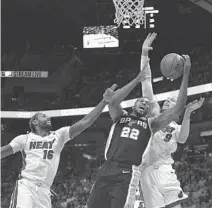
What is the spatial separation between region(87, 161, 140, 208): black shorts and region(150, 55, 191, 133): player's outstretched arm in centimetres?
56

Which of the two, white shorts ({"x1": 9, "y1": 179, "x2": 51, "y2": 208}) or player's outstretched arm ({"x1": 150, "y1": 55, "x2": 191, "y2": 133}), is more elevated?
player's outstretched arm ({"x1": 150, "y1": 55, "x2": 191, "y2": 133})

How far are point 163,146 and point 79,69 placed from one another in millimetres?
19604

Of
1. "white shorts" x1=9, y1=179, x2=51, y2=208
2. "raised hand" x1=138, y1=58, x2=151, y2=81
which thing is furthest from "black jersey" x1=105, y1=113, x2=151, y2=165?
"white shorts" x1=9, y1=179, x2=51, y2=208

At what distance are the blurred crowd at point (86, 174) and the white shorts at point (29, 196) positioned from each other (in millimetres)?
7583

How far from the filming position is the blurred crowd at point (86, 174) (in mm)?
13570

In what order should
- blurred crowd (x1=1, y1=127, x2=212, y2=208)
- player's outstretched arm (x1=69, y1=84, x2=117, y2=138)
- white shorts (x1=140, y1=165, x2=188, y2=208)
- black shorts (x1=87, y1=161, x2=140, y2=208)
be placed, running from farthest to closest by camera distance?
1. blurred crowd (x1=1, y1=127, x2=212, y2=208)
2. white shorts (x1=140, y1=165, x2=188, y2=208)
3. player's outstretched arm (x1=69, y1=84, x2=117, y2=138)
4. black shorts (x1=87, y1=161, x2=140, y2=208)

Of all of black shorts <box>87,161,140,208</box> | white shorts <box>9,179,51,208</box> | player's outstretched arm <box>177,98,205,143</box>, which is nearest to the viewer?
black shorts <box>87,161,140,208</box>

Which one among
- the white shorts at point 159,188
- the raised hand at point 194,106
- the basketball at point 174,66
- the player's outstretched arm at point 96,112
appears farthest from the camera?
the raised hand at point 194,106

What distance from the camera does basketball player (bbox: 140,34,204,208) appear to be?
5242 mm

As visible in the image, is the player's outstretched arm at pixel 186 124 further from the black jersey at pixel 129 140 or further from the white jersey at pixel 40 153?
the white jersey at pixel 40 153

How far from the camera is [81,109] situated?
862 inches

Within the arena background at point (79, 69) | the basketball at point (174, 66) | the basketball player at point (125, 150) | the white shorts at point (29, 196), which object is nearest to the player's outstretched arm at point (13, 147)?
the white shorts at point (29, 196)

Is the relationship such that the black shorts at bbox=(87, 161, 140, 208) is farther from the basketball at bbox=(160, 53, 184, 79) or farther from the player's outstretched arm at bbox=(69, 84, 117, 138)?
the basketball at bbox=(160, 53, 184, 79)

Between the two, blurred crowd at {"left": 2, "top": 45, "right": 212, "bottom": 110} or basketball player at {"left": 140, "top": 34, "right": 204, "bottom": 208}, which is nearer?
basketball player at {"left": 140, "top": 34, "right": 204, "bottom": 208}
